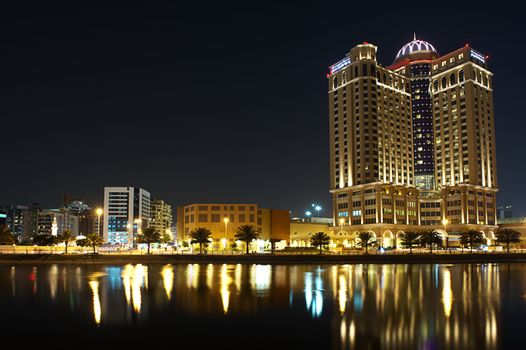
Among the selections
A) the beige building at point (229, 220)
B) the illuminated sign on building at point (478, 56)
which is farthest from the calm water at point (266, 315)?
the illuminated sign on building at point (478, 56)

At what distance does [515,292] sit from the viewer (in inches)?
1398

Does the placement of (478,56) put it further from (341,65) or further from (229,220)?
(229,220)

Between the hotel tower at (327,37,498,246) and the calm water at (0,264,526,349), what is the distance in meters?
122

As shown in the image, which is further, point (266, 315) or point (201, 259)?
point (201, 259)

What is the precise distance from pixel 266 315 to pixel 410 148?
169355mm

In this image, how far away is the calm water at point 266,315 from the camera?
1922 cm

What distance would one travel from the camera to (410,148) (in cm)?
18350

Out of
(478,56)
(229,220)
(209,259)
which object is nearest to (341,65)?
(478,56)

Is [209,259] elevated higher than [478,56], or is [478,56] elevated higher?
[478,56]

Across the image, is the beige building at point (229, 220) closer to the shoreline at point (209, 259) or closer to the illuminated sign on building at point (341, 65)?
the shoreline at point (209, 259)

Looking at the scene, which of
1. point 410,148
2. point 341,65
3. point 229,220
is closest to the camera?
point 229,220

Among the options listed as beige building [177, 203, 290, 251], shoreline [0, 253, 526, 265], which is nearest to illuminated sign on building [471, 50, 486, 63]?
beige building [177, 203, 290, 251]

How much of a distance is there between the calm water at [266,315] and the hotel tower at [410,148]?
122m

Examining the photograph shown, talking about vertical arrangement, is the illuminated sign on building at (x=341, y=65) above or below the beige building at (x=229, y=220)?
above
